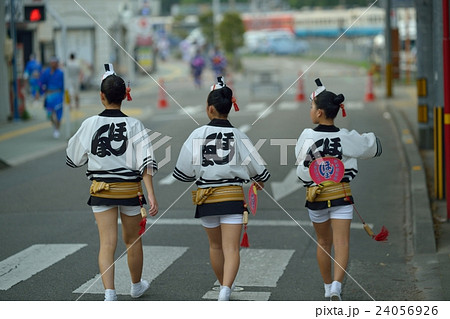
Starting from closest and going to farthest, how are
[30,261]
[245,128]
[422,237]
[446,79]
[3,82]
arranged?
[30,261], [422,237], [446,79], [245,128], [3,82]

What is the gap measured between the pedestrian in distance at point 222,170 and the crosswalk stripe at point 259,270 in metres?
0.64

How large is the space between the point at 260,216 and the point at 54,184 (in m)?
4.07

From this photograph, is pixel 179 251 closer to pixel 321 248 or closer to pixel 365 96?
pixel 321 248

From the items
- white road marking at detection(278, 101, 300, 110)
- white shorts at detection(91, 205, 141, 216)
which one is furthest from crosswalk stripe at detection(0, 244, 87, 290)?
white road marking at detection(278, 101, 300, 110)

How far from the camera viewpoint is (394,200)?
11703mm

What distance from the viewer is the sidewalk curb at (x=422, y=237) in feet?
24.7

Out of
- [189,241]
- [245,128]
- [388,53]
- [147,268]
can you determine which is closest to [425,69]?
[245,128]

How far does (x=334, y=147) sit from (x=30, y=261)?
348 centimetres

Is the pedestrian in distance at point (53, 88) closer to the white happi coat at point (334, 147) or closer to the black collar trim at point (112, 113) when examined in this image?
the black collar trim at point (112, 113)

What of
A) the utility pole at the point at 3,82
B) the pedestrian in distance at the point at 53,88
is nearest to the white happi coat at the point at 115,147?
the pedestrian in distance at the point at 53,88

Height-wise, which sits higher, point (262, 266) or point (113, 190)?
point (113, 190)

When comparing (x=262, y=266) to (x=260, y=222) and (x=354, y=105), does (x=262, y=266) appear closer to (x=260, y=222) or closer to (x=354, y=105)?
(x=260, y=222)

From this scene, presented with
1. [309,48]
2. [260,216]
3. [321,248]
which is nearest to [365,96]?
[260,216]

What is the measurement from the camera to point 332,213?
661 centimetres
